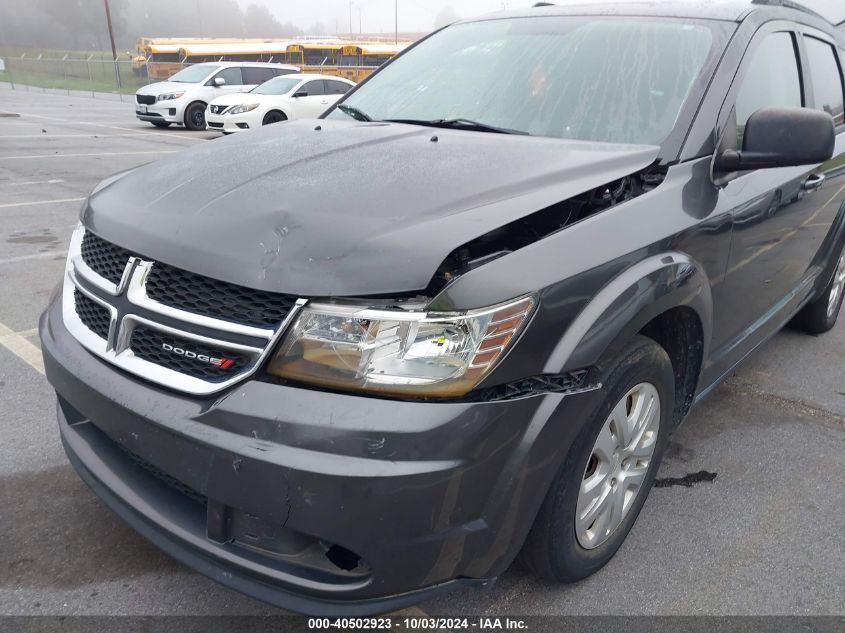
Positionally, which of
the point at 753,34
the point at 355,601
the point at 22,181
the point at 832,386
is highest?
the point at 753,34

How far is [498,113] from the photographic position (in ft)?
8.95

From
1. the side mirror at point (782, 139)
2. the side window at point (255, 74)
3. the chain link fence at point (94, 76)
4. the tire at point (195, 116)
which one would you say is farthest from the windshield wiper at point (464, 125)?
the chain link fence at point (94, 76)

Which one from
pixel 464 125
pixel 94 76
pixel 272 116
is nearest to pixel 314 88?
pixel 272 116

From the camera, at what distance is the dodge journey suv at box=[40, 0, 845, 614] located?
1.58 metres

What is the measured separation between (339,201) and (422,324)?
48cm

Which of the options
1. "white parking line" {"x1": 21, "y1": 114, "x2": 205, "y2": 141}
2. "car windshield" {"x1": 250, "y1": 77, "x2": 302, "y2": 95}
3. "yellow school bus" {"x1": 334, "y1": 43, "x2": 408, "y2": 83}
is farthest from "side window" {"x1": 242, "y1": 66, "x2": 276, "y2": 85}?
"yellow school bus" {"x1": 334, "y1": 43, "x2": 408, "y2": 83}

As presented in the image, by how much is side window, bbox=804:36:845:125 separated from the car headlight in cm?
268

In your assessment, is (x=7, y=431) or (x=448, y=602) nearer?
(x=448, y=602)

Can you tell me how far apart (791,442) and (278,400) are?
8.31ft

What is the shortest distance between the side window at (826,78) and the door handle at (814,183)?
0.42 metres

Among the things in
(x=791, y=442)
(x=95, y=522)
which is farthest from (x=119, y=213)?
(x=791, y=442)

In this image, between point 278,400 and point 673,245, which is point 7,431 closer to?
point 278,400

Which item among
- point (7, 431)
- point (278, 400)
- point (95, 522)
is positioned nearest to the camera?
point (278, 400)

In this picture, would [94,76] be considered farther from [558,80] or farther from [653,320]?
[653,320]
